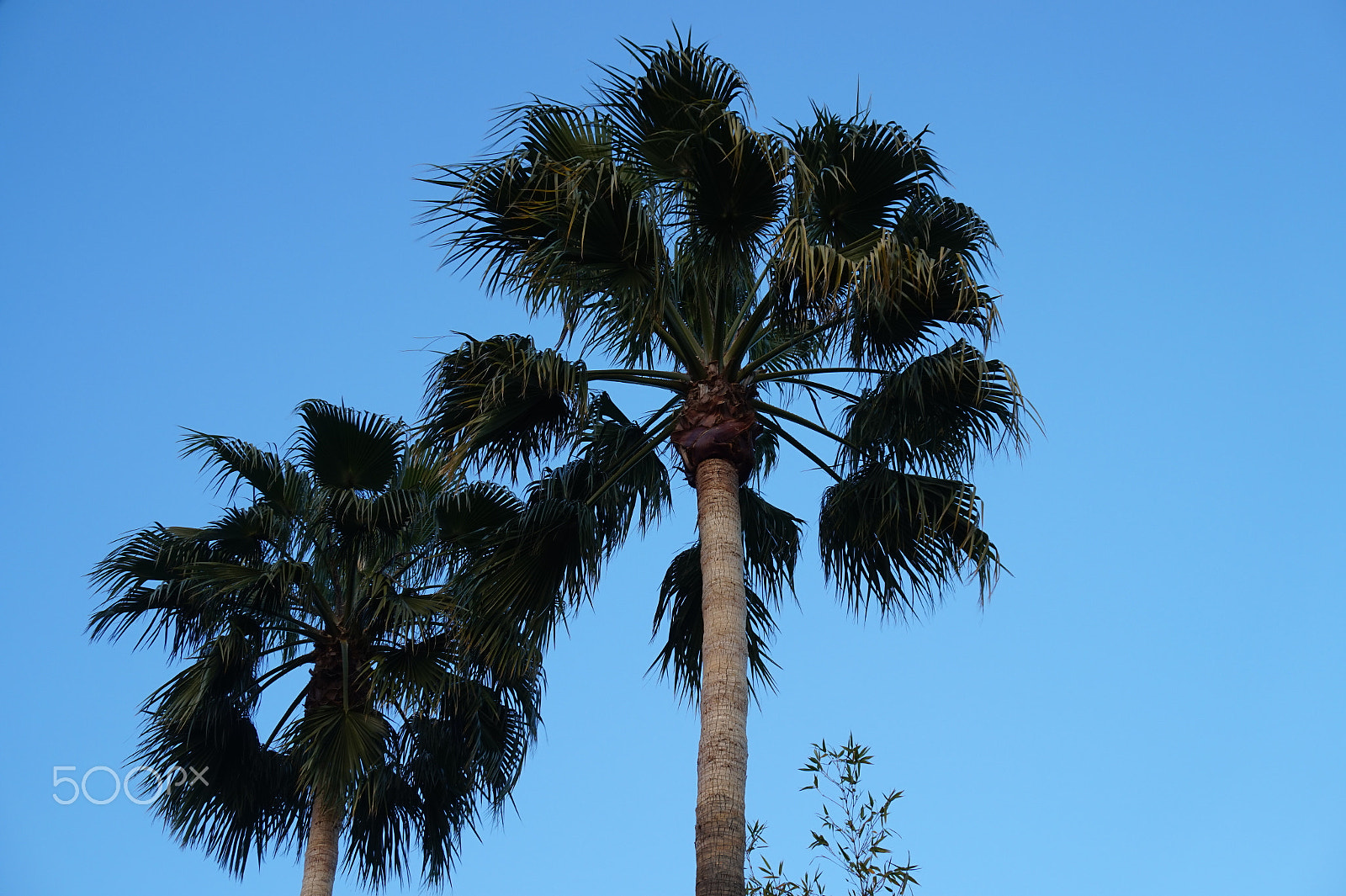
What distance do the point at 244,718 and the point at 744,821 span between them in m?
5.79

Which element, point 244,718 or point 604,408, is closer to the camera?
point 604,408

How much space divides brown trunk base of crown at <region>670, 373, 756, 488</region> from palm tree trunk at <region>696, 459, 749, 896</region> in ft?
0.26

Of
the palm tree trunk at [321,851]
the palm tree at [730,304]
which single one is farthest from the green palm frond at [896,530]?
the palm tree trunk at [321,851]

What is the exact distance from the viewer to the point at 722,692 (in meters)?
7.22

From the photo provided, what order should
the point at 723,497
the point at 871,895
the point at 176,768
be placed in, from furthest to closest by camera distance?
1. the point at 176,768
2. the point at 723,497
3. the point at 871,895

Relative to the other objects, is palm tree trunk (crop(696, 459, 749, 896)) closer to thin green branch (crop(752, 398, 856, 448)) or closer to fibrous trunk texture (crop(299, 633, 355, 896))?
thin green branch (crop(752, 398, 856, 448))

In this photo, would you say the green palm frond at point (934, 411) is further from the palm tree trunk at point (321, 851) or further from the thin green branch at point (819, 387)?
the palm tree trunk at point (321, 851)

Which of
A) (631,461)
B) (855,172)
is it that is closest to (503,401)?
(631,461)

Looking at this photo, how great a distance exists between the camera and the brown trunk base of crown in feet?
26.8

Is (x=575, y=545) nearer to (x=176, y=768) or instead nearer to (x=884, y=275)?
(x=884, y=275)

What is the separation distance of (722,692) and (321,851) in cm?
498

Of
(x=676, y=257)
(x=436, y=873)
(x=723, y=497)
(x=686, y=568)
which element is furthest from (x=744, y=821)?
(x=436, y=873)

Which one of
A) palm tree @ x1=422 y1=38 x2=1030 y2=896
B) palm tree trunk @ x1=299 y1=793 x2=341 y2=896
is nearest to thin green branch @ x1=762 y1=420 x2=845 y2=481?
palm tree @ x1=422 y1=38 x2=1030 y2=896

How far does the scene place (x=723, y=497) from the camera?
26.6 feet
